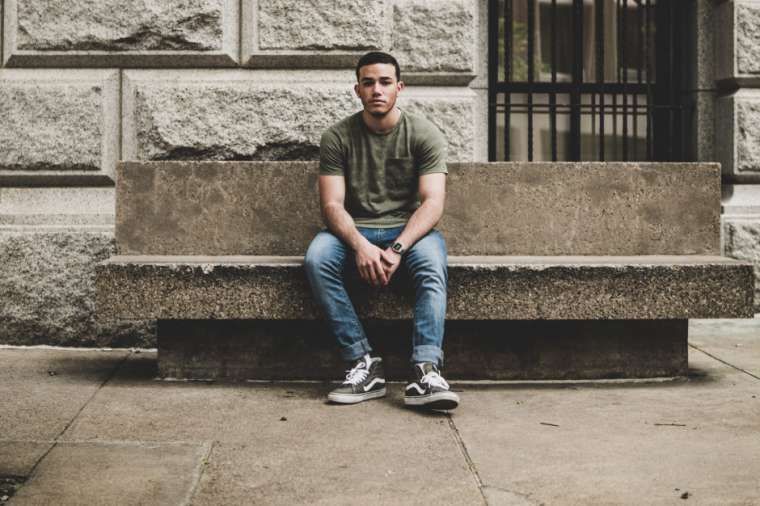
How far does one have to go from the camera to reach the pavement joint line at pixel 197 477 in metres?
2.16

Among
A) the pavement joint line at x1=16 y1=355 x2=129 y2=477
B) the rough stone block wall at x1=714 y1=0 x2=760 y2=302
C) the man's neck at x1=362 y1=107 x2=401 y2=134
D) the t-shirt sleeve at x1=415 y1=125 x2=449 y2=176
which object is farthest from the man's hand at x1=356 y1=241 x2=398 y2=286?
the rough stone block wall at x1=714 y1=0 x2=760 y2=302

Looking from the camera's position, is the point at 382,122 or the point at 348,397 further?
the point at 382,122

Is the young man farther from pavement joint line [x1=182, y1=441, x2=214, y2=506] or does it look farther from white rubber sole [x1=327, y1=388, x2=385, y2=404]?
pavement joint line [x1=182, y1=441, x2=214, y2=506]

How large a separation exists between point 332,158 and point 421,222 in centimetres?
55

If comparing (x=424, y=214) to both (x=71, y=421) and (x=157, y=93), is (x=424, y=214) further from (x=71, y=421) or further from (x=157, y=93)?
(x=157, y=93)

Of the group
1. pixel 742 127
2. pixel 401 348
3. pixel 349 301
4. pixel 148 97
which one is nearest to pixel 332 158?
pixel 349 301

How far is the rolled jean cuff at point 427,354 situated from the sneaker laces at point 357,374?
0.26 meters

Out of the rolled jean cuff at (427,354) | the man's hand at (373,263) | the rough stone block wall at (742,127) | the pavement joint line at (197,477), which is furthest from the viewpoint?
the rough stone block wall at (742,127)

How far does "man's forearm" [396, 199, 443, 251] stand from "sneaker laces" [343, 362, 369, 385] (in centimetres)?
58

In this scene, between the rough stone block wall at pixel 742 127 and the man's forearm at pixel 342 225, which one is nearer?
the man's forearm at pixel 342 225

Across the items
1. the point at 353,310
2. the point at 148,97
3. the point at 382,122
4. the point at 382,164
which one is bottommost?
the point at 353,310

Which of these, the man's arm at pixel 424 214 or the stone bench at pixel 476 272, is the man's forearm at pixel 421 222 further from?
the stone bench at pixel 476 272

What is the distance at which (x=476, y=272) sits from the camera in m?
3.55

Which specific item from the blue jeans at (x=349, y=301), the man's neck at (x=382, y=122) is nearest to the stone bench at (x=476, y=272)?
the blue jeans at (x=349, y=301)
